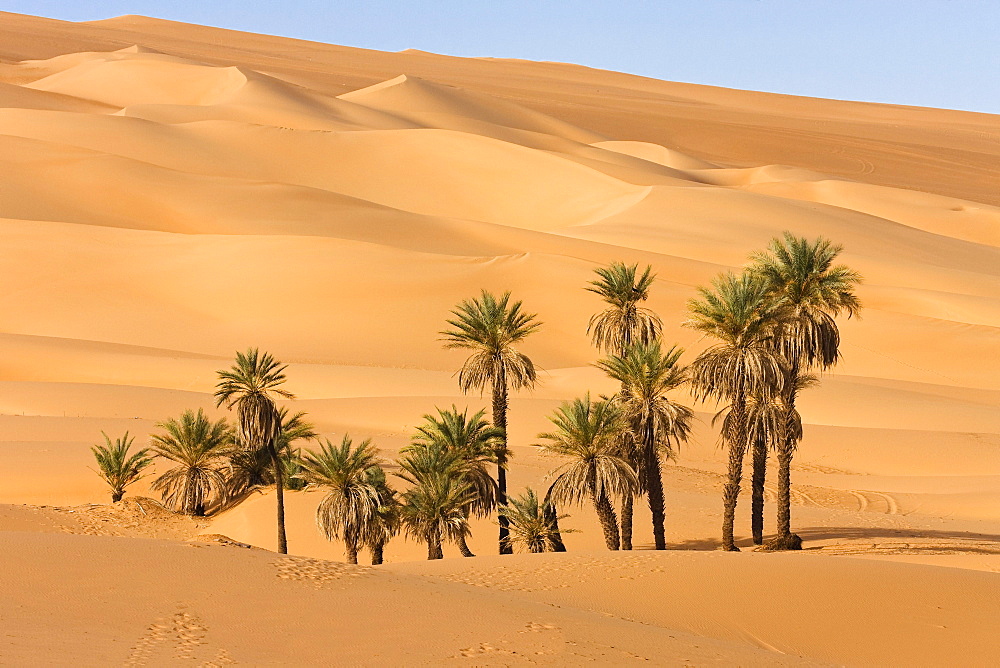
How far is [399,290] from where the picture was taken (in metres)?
43.8

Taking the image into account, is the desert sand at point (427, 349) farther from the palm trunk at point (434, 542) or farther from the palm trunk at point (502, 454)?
the palm trunk at point (434, 542)

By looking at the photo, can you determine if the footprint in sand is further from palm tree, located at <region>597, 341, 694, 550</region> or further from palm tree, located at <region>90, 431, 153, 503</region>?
palm tree, located at <region>90, 431, 153, 503</region>

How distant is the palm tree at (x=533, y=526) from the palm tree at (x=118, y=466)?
8034mm

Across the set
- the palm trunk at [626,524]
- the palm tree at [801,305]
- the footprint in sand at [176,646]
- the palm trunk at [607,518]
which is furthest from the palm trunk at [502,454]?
the footprint in sand at [176,646]

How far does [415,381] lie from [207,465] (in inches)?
478

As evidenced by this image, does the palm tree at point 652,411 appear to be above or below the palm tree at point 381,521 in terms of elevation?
above

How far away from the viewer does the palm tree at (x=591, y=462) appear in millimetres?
17578

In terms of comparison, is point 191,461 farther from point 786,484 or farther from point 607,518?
point 786,484

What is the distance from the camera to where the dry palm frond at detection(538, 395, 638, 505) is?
17578 millimetres

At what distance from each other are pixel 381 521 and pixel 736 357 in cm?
662

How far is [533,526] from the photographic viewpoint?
18.3 meters

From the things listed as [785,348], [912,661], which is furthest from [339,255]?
[912,661]

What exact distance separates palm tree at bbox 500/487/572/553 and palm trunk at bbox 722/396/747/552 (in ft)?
9.29

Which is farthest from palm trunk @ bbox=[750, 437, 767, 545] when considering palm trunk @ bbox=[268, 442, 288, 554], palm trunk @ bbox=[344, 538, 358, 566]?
palm trunk @ bbox=[268, 442, 288, 554]
